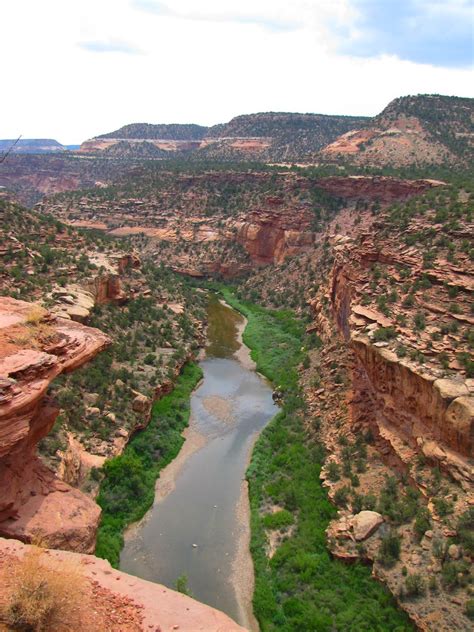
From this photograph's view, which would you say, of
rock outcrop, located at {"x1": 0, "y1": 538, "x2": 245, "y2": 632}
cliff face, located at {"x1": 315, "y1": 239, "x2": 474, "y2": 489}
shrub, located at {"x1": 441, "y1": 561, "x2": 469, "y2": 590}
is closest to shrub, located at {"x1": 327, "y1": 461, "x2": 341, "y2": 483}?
cliff face, located at {"x1": 315, "y1": 239, "x2": 474, "y2": 489}

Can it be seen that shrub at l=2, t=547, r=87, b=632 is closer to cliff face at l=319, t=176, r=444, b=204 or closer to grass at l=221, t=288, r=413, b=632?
grass at l=221, t=288, r=413, b=632

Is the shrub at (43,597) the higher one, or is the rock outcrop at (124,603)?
the shrub at (43,597)

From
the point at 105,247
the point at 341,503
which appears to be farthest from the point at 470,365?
the point at 105,247

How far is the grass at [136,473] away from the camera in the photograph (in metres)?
19.4

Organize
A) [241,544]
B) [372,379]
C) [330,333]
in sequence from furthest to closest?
[330,333]
[372,379]
[241,544]

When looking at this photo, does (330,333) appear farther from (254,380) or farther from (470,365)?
(470,365)

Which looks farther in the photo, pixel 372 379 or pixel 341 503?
pixel 372 379

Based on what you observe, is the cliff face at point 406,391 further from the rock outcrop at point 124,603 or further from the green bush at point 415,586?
the rock outcrop at point 124,603

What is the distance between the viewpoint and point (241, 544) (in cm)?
1959

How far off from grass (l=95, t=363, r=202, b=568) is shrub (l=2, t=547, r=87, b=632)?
8.25 meters

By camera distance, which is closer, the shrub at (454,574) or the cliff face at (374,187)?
the shrub at (454,574)

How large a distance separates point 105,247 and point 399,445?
100ft

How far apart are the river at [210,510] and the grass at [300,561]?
688mm

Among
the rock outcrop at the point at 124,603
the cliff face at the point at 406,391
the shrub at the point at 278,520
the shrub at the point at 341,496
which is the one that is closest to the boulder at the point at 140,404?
the shrub at the point at 278,520
